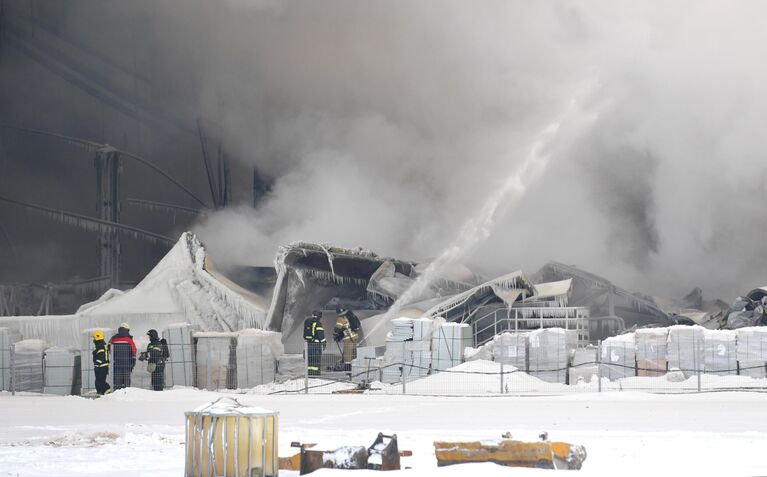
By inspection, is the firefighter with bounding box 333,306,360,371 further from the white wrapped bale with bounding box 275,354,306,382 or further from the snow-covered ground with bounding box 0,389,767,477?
the snow-covered ground with bounding box 0,389,767,477

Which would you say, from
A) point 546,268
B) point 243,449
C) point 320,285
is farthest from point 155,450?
point 546,268

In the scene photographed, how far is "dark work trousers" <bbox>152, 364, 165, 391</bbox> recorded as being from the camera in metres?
19.3

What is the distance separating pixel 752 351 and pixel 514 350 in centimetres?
429

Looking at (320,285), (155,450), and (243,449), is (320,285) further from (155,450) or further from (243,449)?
(243,449)

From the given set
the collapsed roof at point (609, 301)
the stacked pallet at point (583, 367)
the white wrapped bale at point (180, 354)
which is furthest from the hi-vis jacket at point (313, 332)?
the collapsed roof at point (609, 301)

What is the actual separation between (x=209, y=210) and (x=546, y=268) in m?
13.2

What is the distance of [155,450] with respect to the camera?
10.9 m

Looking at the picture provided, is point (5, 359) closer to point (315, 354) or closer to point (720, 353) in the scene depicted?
point (315, 354)

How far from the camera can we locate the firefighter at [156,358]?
19.2 metres

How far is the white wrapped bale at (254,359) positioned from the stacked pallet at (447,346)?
3.26 meters

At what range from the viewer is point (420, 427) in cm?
1252

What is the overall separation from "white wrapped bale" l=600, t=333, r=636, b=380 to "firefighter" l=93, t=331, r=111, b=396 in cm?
912

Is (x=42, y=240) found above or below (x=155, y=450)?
above

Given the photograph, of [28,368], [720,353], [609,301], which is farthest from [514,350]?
[28,368]
